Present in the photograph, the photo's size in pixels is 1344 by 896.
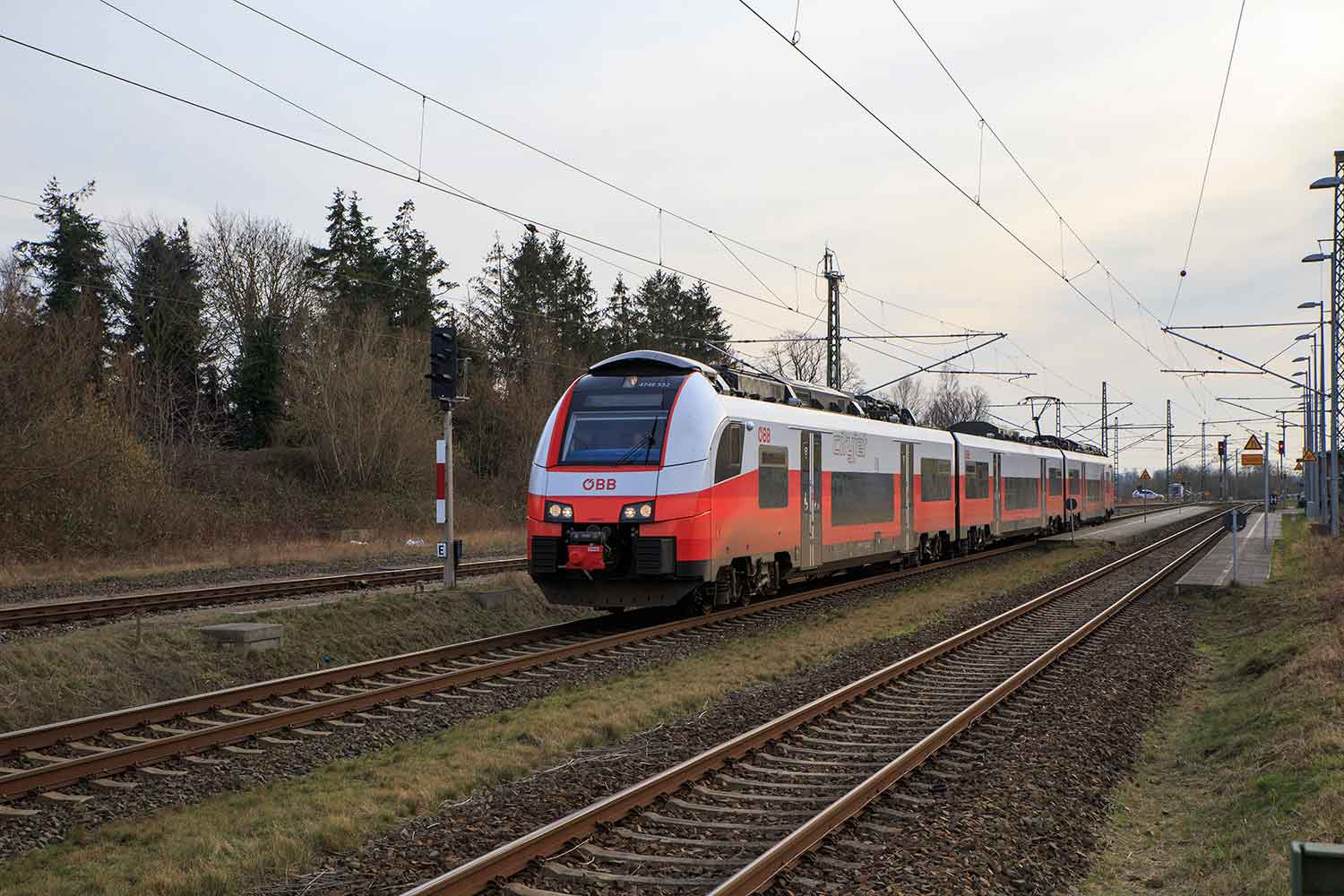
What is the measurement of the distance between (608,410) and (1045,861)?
1024 centimetres

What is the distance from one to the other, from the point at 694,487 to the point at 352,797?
8076mm

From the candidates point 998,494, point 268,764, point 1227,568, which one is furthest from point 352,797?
point 998,494

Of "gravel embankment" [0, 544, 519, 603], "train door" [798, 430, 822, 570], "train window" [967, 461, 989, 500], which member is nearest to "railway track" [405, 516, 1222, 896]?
"train door" [798, 430, 822, 570]

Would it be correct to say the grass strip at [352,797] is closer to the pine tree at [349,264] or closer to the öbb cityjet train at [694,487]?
the öbb cityjet train at [694,487]

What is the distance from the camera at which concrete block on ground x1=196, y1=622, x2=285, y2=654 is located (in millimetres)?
12906

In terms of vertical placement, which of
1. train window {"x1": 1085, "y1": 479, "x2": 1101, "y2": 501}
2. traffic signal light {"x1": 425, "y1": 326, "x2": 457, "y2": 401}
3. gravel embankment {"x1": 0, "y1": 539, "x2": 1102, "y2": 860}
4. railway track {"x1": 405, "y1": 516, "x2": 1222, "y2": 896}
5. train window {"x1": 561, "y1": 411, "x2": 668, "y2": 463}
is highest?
traffic signal light {"x1": 425, "y1": 326, "x2": 457, "y2": 401}

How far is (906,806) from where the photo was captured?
24.5 ft

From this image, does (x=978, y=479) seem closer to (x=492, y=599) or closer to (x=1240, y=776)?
(x=492, y=599)

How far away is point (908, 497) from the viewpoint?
24.7m

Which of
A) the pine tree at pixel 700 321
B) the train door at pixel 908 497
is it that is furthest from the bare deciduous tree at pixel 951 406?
the train door at pixel 908 497

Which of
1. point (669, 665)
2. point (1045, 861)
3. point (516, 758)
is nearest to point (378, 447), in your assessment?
point (669, 665)

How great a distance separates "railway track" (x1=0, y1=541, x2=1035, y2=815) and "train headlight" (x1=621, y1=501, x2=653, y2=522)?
151 cm

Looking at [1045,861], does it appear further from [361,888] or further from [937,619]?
[937,619]

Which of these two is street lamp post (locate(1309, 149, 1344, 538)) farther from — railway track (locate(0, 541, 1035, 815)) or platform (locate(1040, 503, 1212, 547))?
railway track (locate(0, 541, 1035, 815))
